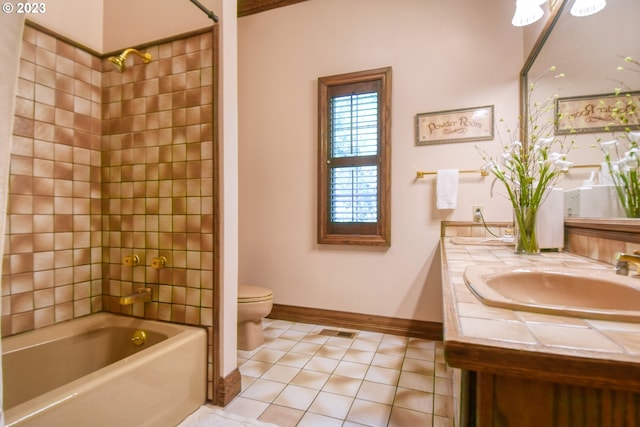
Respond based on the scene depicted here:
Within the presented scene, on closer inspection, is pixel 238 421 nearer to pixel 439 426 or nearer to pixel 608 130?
pixel 439 426

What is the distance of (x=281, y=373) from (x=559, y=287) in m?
1.47

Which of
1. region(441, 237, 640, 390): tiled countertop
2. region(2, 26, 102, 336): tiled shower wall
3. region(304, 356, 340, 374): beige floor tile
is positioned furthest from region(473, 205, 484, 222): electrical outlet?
region(2, 26, 102, 336): tiled shower wall

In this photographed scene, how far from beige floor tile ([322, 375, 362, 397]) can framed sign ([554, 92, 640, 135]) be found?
1636 mm

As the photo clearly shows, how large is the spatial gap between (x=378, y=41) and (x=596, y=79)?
157cm

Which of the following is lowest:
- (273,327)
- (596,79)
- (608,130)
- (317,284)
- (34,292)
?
(273,327)

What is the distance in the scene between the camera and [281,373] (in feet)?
5.80

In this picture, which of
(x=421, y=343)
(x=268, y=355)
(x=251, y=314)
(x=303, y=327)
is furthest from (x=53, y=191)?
(x=421, y=343)

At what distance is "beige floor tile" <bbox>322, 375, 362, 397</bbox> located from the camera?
62.4 inches

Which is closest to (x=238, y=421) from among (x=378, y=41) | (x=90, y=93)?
(x=90, y=93)

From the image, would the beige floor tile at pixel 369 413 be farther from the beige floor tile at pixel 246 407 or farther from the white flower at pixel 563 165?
the white flower at pixel 563 165

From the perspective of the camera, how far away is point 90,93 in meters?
1.70

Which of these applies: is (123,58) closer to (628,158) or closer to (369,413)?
(369,413)

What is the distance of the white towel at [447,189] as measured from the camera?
7.11 feet

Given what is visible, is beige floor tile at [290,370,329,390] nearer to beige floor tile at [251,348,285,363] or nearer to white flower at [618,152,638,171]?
beige floor tile at [251,348,285,363]
